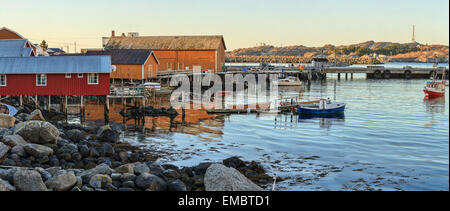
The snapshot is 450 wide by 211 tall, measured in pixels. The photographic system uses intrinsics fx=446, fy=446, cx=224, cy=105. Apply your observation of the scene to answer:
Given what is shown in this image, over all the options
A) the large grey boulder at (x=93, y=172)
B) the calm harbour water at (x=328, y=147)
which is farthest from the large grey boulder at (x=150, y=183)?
the calm harbour water at (x=328, y=147)

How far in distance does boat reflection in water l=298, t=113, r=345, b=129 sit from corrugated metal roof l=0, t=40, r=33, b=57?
28.0m

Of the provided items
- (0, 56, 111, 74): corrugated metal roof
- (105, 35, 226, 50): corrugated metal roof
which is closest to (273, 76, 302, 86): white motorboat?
(105, 35, 226, 50): corrugated metal roof

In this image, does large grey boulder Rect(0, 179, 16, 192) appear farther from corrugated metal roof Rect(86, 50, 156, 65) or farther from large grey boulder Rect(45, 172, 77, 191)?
corrugated metal roof Rect(86, 50, 156, 65)

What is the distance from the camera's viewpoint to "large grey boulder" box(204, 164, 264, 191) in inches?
484

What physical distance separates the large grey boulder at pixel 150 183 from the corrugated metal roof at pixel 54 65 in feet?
74.3

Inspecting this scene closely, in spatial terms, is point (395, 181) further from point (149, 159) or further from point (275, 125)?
point (275, 125)

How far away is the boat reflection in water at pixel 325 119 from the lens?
37781 millimetres

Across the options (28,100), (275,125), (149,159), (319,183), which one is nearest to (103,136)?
(149,159)

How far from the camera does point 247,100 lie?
5606 centimetres

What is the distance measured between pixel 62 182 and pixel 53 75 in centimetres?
2489

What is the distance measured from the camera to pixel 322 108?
42.8 meters
